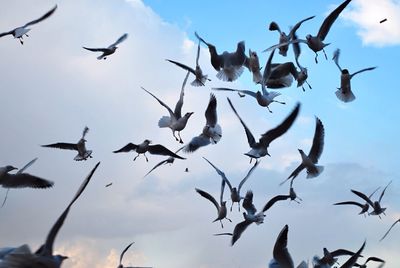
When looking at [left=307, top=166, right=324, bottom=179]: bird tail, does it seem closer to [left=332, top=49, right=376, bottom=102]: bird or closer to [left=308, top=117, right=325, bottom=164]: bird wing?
[left=308, top=117, right=325, bottom=164]: bird wing


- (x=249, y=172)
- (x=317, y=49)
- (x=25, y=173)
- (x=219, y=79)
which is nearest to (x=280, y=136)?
(x=249, y=172)

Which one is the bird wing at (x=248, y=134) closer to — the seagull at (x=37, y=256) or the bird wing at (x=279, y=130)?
the bird wing at (x=279, y=130)

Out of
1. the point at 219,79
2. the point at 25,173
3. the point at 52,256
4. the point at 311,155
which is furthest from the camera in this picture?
the point at 219,79

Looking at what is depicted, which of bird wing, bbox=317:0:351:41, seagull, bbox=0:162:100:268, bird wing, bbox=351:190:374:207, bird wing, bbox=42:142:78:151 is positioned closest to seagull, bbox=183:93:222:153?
bird wing, bbox=317:0:351:41

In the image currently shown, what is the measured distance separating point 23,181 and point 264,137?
5.73 meters

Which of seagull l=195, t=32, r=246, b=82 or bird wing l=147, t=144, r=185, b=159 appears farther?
seagull l=195, t=32, r=246, b=82

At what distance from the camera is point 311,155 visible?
16047mm

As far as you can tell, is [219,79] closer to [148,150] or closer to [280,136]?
[148,150]

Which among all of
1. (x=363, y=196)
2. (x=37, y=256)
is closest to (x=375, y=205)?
(x=363, y=196)

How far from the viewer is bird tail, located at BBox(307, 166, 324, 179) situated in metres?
16.4

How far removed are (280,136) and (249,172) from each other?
7.93ft

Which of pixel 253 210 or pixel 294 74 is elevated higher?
pixel 294 74

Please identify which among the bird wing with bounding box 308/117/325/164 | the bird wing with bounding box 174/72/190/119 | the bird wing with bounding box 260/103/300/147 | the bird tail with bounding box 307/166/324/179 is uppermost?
the bird wing with bounding box 174/72/190/119

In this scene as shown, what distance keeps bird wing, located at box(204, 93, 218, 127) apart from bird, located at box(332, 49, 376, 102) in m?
3.44
